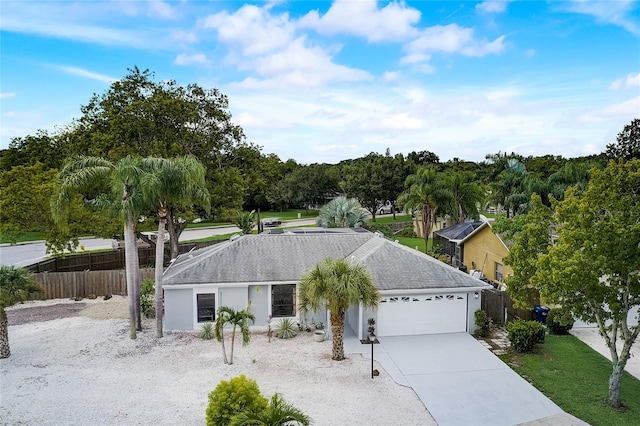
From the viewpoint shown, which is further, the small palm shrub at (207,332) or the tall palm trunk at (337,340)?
the small palm shrub at (207,332)

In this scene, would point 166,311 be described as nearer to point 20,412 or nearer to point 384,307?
point 20,412

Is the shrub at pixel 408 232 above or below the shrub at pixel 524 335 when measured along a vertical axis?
above

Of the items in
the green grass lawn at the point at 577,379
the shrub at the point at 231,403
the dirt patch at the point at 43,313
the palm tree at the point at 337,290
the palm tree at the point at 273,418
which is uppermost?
the palm tree at the point at 337,290

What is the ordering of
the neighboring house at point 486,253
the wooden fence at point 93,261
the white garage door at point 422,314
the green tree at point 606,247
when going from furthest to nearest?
the wooden fence at point 93,261, the neighboring house at point 486,253, the white garage door at point 422,314, the green tree at point 606,247

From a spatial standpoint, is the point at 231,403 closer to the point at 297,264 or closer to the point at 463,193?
the point at 297,264

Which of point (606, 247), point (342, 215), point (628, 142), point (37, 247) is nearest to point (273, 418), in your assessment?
point (606, 247)

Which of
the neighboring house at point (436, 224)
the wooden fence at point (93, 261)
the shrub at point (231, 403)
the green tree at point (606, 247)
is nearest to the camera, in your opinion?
the shrub at point (231, 403)

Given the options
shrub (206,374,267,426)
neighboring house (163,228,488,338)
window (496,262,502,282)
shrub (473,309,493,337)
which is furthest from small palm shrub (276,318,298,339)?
window (496,262,502,282)

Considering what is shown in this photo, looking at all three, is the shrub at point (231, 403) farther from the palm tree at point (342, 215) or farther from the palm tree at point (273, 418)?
the palm tree at point (342, 215)

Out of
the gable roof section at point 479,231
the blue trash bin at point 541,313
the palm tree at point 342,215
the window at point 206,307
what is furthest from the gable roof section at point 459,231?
the window at point 206,307
